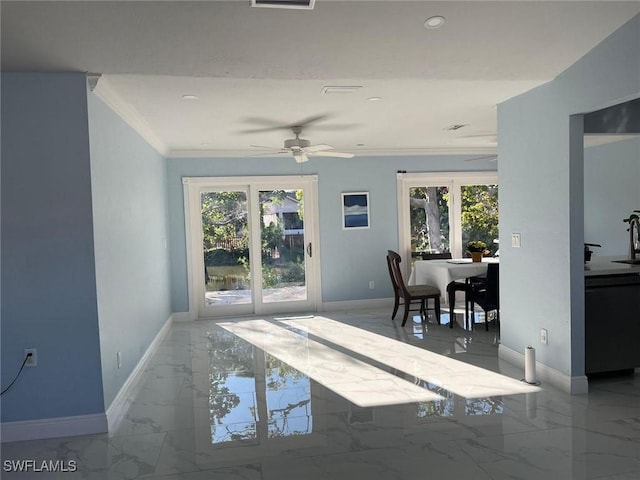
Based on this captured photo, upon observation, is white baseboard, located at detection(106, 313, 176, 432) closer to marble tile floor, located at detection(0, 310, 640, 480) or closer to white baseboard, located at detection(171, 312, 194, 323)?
marble tile floor, located at detection(0, 310, 640, 480)

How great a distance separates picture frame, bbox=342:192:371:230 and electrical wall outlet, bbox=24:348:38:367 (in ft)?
14.8

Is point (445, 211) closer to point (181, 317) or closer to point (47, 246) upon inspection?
point (181, 317)

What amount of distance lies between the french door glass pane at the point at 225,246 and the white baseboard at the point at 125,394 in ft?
5.60

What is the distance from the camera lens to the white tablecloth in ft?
18.1

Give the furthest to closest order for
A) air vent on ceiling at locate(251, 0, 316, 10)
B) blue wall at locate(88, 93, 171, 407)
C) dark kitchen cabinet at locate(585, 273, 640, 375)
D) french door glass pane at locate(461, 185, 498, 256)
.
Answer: french door glass pane at locate(461, 185, 498, 256) < dark kitchen cabinet at locate(585, 273, 640, 375) < blue wall at locate(88, 93, 171, 407) < air vent on ceiling at locate(251, 0, 316, 10)

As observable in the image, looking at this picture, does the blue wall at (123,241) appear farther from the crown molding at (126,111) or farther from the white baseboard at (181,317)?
the white baseboard at (181,317)

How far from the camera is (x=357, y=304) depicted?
6.85 metres

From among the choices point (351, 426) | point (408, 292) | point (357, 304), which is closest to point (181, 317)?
point (357, 304)

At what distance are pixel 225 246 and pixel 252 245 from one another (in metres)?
0.38

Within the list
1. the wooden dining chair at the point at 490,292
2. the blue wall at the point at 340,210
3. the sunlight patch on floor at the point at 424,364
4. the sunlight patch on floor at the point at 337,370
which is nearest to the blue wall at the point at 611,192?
the wooden dining chair at the point at 490,292

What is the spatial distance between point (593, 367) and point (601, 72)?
2.13m

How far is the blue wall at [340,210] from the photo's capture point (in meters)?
6.63

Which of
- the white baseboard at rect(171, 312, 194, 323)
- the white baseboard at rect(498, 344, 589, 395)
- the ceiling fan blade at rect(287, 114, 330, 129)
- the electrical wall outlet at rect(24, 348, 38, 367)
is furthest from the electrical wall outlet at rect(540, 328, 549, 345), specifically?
the white baseboard at rect(171, 312, 194, 323)

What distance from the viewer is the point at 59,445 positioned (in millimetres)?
2814
